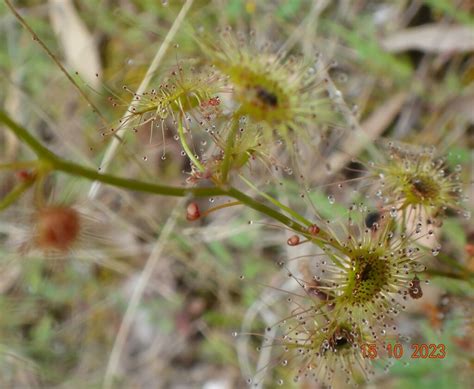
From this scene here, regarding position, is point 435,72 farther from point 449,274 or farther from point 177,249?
point 177,249

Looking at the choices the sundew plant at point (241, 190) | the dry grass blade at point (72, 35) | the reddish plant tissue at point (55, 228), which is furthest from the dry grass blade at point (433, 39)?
the reddish plant tissue at point (55, 228)

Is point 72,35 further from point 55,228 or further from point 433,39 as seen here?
point 55,228

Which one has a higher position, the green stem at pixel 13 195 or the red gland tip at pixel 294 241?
the green stem at pixel 13 195

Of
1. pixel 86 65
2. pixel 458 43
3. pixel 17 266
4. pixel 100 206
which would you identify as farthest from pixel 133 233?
pixel 458 43

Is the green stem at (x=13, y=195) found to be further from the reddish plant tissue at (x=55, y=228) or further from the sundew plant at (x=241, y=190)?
the sundew plant at (x=241, y=190)

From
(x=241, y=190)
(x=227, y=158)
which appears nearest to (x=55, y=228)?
(x=227, y=158)
